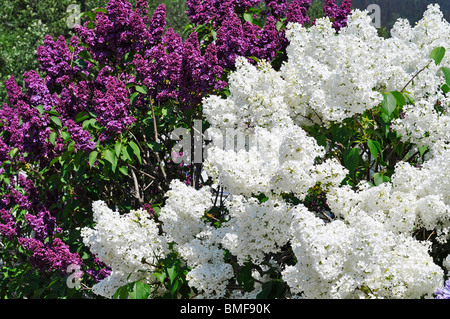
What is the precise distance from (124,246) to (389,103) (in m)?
1.74

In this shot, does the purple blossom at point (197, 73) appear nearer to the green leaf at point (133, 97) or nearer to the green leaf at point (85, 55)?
the green leaf at point (133, 97)

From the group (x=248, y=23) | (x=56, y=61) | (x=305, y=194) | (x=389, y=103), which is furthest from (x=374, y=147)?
(x=56, y=61)

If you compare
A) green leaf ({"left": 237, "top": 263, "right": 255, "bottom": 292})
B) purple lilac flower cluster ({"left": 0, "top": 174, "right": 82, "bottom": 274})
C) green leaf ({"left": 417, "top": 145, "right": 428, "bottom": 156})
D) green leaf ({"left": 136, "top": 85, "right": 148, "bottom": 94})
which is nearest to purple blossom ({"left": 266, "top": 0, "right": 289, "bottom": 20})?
green leaf ({"left": 136, "top": 85, "right": 148, "bottom": 94})

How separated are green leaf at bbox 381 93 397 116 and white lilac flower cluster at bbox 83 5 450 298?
0.27 feet

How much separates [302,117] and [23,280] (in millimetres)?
3024

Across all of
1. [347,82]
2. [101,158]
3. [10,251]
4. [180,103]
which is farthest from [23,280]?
[347,82]

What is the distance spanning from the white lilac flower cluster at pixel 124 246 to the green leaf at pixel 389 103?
5.00 feet

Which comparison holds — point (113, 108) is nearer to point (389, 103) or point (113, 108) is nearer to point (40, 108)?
point (40, 108)

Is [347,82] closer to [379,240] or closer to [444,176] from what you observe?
[444,176]

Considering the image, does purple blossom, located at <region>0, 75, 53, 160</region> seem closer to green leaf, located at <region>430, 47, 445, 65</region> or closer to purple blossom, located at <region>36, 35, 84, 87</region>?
purple blossom, located at <region>36, 35, 84, 87</region>

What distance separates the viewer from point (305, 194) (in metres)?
3.04

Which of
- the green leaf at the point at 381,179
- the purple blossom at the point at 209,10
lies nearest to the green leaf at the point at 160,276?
the green leaf at the point at 381,179

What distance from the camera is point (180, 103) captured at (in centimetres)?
436

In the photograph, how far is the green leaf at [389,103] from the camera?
3.50m
